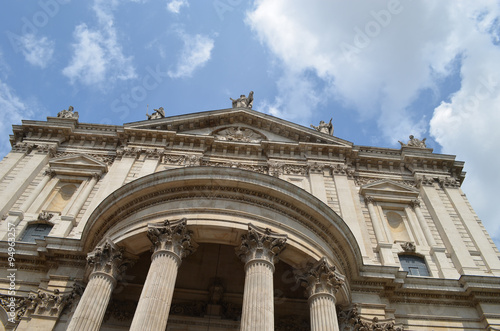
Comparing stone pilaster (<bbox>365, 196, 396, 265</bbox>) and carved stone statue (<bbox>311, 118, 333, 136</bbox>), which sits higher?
carved stone statue (<bbox>311, 118, 333, 136</bbox>)

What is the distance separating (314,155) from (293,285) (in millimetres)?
8969

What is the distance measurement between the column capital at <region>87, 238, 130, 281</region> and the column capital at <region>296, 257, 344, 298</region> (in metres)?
7.02

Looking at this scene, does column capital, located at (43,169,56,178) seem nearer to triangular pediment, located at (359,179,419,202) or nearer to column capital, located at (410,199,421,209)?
triangular pediment, located at (359,179,419,202)

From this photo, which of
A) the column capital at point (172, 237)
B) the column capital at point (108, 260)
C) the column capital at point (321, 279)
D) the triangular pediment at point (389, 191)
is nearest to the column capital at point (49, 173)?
the column capital at point (108, 260)

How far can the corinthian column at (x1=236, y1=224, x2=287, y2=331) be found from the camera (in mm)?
13242

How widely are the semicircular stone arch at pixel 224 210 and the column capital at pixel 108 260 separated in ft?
1.45

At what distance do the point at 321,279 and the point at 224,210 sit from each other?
4500 mm

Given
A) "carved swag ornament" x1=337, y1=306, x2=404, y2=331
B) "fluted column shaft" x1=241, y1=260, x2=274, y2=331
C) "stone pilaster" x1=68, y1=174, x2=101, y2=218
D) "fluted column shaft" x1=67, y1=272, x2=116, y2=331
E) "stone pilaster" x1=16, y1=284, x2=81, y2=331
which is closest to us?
"fluted column shaft" x1=241, y1=260, x2=274, y2=331

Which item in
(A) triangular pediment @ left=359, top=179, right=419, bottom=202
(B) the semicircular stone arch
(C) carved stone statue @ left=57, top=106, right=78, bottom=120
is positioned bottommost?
(B) the semicircular stone arch

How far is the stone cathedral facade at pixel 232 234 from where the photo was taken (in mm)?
15750

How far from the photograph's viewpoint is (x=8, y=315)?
16875mm

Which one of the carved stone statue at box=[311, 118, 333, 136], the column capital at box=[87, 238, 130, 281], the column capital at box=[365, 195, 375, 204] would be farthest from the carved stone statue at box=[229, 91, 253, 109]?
the column capital at box=[87, 238, 130, 281]

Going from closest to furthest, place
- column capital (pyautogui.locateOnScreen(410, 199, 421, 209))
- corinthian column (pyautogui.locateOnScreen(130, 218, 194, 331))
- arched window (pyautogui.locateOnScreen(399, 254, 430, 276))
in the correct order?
1. corinthian column (pyautogui.locateOnScreen(130, 218, 194, 331))
2. arched window (pyautogui.locateOnScreen(399, 254, 430, 276))
3. column capital (pyautogui.locateOnScreen(410, 199, 421, 209))

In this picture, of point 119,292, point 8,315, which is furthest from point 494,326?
point 8,315
